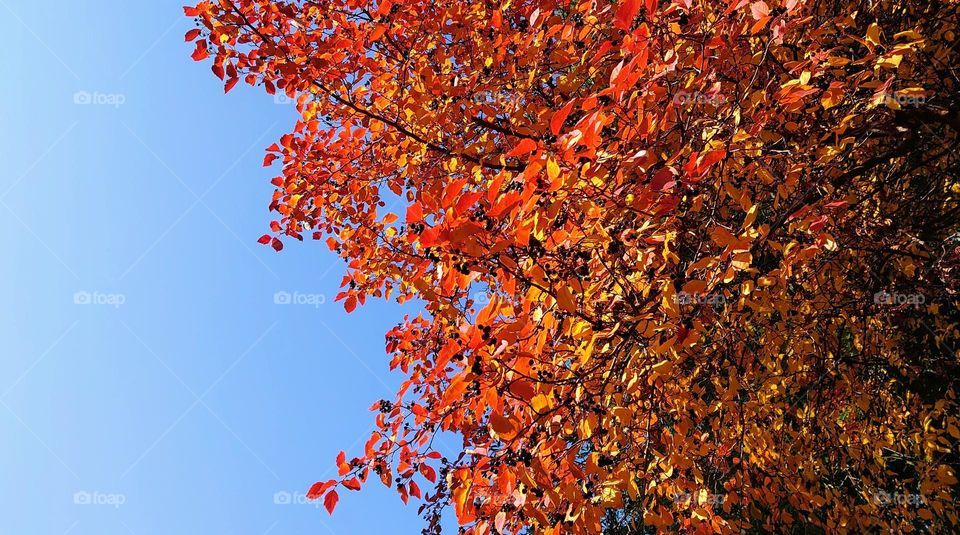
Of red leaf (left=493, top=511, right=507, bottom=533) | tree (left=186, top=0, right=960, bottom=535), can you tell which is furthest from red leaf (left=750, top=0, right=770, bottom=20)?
red leaf (left=493, top=511, right=507, bottom=533)

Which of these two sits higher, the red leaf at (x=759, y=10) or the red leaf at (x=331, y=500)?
the red leaf at (x=759, y=10)

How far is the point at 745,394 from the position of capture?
5.74 metres

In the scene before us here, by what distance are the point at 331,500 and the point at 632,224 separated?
6.09 ft

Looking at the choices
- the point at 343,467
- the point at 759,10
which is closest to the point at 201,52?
the point at 343,467

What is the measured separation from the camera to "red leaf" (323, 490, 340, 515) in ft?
8.69

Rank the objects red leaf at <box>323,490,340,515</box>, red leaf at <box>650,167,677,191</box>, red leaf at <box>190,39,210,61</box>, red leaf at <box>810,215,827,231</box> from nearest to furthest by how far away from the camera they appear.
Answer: red leaf at <box>650,167,677,191</box>
red leaf at <box>810,215,827,231</box>
red leaf at <box>323,490,340,515</box>
red leaf at <box>190,39,210,61</box>

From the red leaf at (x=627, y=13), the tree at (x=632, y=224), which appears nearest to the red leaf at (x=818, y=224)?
the tree at (x=632, y=224)

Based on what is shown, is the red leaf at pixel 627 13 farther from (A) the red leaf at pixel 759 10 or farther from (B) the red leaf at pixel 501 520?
(B) the red leaf at pixel 501 520

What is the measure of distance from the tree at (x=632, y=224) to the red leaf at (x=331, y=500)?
0.04ft

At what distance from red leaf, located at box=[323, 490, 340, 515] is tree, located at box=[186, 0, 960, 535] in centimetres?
1

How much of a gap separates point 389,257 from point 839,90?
11.9ft


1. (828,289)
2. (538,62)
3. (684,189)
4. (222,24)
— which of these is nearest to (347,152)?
(222,24)

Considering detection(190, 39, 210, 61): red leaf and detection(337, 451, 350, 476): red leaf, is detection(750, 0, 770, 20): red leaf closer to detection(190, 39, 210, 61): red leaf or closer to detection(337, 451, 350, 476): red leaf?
detection(337, 451, 350, 476): red leaf

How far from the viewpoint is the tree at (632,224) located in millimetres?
2158
